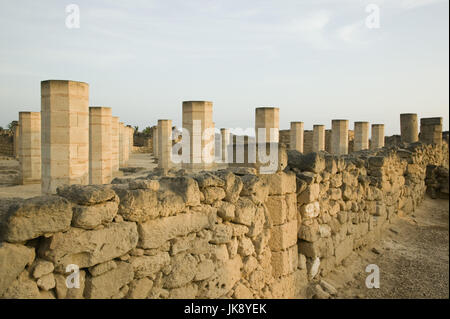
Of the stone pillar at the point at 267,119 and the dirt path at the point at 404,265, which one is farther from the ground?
the stone pillar at the point at 267,119

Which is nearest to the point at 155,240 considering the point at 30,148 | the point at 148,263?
the point at 148,263

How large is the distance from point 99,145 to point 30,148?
2732mm

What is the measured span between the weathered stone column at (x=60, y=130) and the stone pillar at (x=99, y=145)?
4.04 m

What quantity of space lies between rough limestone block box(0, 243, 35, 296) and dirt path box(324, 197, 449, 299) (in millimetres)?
4333

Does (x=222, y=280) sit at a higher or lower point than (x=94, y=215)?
lower

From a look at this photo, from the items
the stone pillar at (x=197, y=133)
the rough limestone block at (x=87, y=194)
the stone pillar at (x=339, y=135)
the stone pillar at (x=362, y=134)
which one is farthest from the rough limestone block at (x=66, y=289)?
the stone pillar at (x=362, y=134)

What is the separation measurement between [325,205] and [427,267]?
7.16 ft

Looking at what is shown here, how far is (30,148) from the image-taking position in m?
13.8

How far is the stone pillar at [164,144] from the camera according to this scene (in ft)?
64.2

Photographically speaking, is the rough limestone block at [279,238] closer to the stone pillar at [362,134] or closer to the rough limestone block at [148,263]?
the rough limestone block at [148,263]

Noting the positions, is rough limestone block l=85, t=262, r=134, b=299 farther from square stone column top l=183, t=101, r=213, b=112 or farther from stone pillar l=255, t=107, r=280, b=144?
stone pillar l=255, t=107, r=280, b=144

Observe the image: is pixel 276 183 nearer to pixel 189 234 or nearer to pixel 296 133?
pixel 189 234

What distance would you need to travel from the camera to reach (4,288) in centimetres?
214
